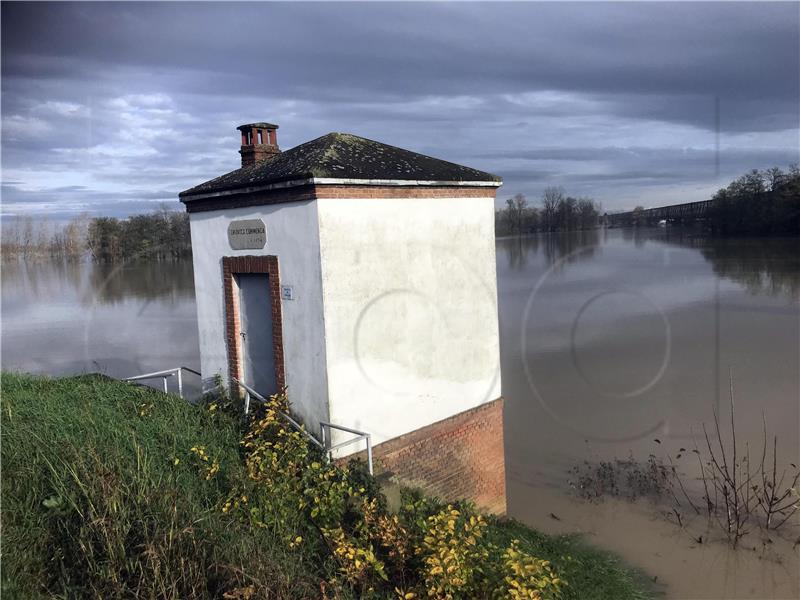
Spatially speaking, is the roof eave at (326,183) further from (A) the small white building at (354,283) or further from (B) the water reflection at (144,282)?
(B) the water reflection at (144,282)

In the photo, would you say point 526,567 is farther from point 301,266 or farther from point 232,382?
point 232,382

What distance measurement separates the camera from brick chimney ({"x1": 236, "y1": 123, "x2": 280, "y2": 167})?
966cm

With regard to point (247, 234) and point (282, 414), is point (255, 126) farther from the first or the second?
point (282, 414)

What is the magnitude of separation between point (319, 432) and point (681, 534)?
677 cm

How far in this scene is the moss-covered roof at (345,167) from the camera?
7070 mm

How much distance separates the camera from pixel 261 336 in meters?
8.23

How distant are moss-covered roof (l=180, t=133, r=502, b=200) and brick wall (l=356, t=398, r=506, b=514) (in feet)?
10.8

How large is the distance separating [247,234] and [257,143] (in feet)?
7.75

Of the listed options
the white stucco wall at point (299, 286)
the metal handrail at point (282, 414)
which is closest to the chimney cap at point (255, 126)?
the white stucco wall at point (299, 286)

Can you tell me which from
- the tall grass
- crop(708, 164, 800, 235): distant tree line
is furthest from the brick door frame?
crop(708, 164, 800, 235): distant tree line

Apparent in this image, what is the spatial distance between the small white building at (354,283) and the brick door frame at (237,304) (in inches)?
0.7

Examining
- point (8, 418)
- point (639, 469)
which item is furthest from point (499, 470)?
point (8, 418)

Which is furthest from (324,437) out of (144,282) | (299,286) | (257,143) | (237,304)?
(144,282)

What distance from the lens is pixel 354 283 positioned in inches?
284
